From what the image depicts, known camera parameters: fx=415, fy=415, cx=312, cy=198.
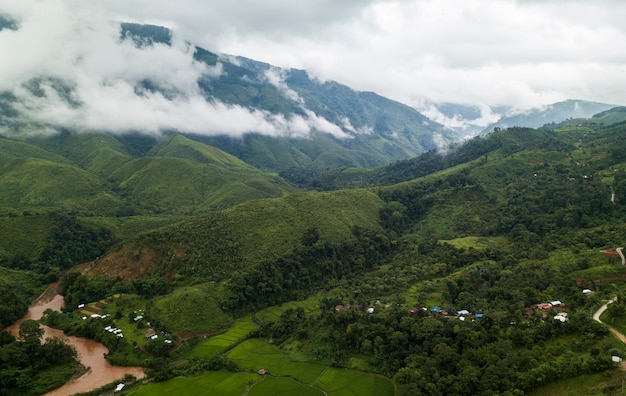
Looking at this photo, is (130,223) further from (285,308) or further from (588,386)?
(588,386)

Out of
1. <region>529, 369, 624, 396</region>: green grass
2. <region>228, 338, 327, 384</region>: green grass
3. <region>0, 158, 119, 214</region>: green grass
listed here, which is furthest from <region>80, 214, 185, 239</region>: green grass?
<region>529, 369, 624, 396</region>: green grass

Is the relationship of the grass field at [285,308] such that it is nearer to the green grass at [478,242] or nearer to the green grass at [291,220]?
the green grass at [291,220]

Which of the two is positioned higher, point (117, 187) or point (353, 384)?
point (117, 187)

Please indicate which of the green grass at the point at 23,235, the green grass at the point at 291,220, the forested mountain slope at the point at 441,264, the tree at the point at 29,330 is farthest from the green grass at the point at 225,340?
the green grass at the point at 23,235

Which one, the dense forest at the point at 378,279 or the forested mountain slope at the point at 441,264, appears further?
the dense forest at the point at 378,279

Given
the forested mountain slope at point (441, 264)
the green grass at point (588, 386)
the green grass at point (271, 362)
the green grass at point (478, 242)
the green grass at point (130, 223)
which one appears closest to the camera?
the green grass at point (588, 386)

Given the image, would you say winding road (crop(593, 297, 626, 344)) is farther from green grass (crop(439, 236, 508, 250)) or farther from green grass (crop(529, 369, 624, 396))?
green grass (crop(439, 236, 508, 250))

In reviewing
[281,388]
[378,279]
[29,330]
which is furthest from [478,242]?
[29,330]

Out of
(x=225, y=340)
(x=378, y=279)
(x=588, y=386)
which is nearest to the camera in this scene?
(x=588, y=386)
